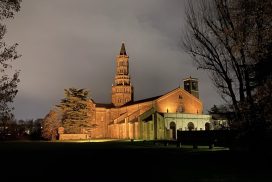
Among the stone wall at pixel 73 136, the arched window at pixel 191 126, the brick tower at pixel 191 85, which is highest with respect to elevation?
the brick tower at pixel 191 85

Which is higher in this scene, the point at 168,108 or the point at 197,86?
the point at 197,86

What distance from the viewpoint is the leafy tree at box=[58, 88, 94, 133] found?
2960 inches

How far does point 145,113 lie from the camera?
76.6m

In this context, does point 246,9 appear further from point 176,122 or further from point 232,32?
point 176,122

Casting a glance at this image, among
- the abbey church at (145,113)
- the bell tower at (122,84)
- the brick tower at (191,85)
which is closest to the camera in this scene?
the abbey church at (145,113)

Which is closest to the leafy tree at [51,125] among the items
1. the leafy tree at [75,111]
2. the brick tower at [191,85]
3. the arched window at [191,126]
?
the leafy tree at [75,111]

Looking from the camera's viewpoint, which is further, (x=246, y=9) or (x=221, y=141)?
(x=221, y=141)

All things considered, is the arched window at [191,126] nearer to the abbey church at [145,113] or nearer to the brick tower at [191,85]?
the abbey church at [145,113]

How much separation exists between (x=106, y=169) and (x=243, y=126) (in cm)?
659

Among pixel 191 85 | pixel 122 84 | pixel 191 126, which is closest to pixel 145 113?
pixel 191 126

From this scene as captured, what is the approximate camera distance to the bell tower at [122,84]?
351ft

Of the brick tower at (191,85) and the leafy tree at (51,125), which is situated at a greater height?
the brick tower at (191,85)

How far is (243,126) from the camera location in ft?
50.6

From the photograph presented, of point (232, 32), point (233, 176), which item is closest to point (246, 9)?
point (232, 32)
